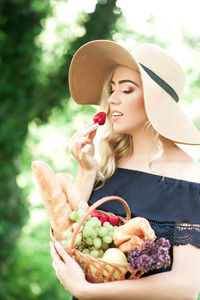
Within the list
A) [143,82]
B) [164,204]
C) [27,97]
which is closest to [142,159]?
[164,204]

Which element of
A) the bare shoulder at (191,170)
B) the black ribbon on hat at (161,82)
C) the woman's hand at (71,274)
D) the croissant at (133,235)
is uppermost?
the black ribbon on hat at (161,82)

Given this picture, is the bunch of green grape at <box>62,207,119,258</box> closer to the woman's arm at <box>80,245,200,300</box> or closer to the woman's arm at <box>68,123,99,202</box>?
the woman's arm at <box>80,245,200,300</box>

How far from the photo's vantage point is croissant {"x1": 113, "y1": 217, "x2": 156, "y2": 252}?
1.62 m

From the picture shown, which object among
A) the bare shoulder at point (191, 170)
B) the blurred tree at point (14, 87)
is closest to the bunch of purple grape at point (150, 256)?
the bare shoulder at point (191, 170)

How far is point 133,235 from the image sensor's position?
5.44ft

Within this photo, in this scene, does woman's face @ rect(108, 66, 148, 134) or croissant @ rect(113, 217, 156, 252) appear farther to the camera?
woman's face @ rect(108, 66, 148, 134)

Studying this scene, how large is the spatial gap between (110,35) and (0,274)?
13.3 ft

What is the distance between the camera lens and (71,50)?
621 centimetres

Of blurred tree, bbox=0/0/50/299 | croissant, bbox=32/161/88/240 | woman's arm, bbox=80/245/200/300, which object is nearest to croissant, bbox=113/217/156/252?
woman's arm, bbox=80/245/200/300

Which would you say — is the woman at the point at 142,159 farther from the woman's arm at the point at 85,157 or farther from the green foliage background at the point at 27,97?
the green foliage background at the point at 27,97

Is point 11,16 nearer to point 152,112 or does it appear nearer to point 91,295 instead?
point 152,112

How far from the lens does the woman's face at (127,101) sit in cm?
209

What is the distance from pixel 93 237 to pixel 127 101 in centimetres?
76

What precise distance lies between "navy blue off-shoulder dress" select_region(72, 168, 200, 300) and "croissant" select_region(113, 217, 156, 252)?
0.22 meters
